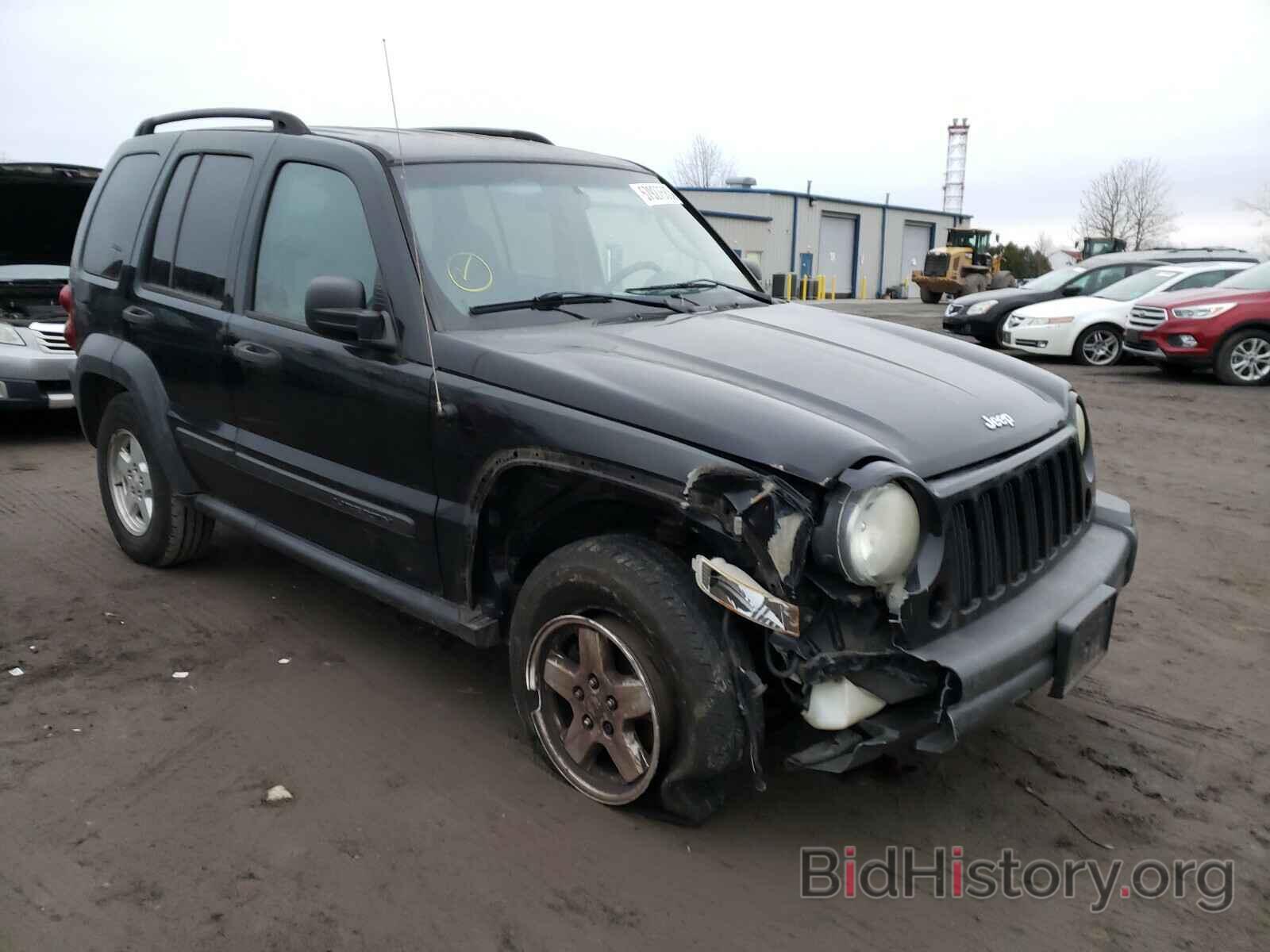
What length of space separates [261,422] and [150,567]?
169 centimetres

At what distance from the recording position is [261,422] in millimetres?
3955

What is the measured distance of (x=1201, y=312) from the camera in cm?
1263

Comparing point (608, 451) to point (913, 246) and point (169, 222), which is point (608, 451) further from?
point (913, 246)

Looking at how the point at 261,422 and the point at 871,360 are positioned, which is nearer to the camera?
the point at 871,360

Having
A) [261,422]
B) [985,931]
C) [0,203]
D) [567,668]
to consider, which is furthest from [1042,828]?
[0,203]

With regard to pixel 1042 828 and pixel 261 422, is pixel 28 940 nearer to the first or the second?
pixel 261 422

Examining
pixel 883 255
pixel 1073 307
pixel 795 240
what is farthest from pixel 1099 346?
pixel 883 255

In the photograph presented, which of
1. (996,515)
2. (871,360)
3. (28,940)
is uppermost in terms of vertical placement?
(871,360)

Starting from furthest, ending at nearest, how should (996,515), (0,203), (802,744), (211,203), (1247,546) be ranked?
(0,203) < (1247,546) < (211,203) < (802,744) < (996,515)

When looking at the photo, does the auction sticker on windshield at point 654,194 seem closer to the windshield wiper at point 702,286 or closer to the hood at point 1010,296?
the windshield wiper at point 702,286

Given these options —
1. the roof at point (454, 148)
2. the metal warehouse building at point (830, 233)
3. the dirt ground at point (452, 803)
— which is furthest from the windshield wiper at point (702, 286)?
the metal warehouse building at point (830, 233)

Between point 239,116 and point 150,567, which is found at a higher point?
point 239,116

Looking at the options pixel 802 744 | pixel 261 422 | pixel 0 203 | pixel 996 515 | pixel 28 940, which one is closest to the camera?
pixel 28 940

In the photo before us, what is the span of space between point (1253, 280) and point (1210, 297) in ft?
2.91
